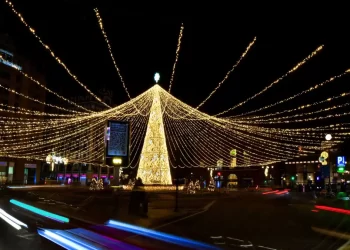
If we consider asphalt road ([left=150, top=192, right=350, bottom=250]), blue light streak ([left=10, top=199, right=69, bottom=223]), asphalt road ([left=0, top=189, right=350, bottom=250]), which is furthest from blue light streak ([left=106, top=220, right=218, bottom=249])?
blue light streak ([left=10, top=199, right=69, bottom=223])

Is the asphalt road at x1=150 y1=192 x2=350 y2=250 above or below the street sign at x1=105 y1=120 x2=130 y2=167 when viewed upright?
below

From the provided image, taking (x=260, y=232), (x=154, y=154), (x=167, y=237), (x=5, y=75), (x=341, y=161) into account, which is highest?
(x=5, y=75)

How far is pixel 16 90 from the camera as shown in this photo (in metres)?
66.9

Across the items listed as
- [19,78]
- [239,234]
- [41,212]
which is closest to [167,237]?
[239,234]

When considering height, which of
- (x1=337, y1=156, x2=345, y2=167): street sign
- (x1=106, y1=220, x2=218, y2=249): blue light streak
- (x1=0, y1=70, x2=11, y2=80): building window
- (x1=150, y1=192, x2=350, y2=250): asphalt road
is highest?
(x1=0, y1=70, x2=11, y2=80): building window

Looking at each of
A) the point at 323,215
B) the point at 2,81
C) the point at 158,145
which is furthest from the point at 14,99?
the point at 323,215

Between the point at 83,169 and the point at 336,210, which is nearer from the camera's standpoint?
the point at 336,210

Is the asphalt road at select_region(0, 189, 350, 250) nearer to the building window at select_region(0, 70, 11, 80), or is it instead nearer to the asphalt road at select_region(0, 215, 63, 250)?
the asphalt road at select_region(0, 215, 63, 250)

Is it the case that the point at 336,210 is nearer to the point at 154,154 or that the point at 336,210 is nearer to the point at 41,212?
the point at 41,212

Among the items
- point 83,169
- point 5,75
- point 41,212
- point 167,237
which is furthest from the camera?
point 83,169

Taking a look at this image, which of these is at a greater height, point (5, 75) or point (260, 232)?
point (5, 75)

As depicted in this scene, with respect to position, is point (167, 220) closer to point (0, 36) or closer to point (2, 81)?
point (2, 81)

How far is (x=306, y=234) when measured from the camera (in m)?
12.4

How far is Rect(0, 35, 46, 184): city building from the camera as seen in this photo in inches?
2527
